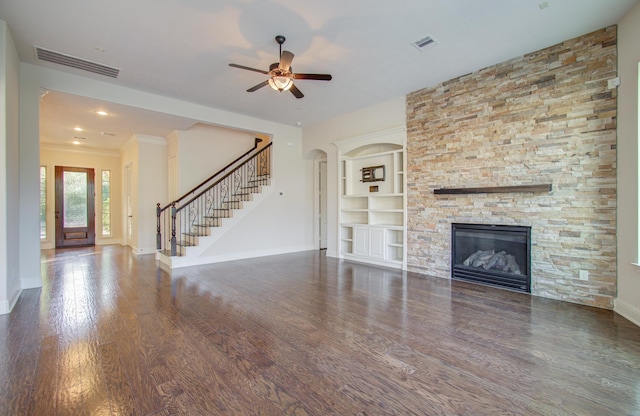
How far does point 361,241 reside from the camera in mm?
6707

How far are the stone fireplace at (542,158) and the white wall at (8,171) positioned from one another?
6097 millimetres

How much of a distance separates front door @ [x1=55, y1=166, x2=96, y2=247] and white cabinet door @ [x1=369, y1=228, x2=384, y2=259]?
927cm

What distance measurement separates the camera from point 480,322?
10.6 feet

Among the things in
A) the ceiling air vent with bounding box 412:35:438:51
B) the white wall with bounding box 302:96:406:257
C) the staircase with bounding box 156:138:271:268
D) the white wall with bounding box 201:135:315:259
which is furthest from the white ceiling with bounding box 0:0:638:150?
the white wall with bounding box 201:135:315:259

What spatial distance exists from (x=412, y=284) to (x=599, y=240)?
248 centimetres

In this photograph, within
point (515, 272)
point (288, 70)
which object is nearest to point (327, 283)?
point (515, 272)

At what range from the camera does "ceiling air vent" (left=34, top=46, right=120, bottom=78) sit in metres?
4.17

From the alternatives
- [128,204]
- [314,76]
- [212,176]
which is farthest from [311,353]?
[128,204]

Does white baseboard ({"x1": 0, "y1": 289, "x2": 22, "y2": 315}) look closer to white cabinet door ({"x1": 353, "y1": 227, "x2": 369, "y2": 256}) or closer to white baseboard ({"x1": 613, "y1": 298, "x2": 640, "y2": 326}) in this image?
white cabinet door ({"x1": 353, "y1": 227, "x2": 369, "y2": 256})

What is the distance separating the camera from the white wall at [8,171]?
11.0 ft

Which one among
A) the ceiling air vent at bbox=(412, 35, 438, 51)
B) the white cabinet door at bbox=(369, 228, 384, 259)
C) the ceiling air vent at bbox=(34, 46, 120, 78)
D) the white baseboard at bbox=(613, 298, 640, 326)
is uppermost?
the ceiling air vent at bbox=(412, 35, 438, 51)

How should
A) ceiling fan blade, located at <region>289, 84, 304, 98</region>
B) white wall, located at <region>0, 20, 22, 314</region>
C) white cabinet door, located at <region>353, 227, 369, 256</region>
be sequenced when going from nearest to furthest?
white wall, located at <region>0, 20, 22, 314</region> → ceiling fan blade, located at <region>289, 84, 304, 98</region> → white cabinet door, located at <region>353, 227, 369, 256</region>

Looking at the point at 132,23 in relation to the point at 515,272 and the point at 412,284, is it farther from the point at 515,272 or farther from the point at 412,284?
the point at 515,272

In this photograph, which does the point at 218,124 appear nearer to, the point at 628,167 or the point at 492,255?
the point at 492,255
